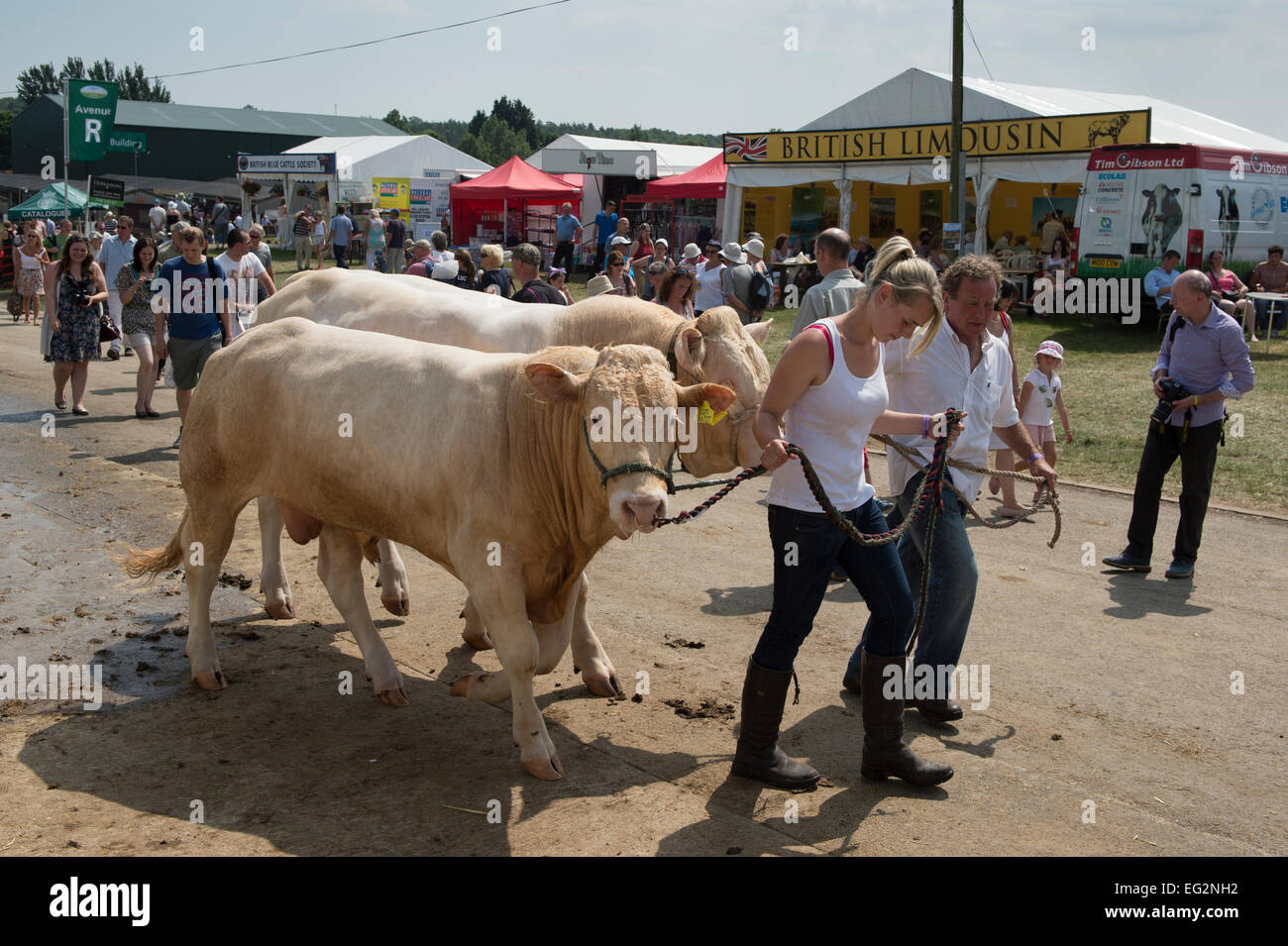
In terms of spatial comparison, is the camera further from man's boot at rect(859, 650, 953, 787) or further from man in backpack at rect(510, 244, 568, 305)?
man in backpack at rect(510, 244, 568, 305)

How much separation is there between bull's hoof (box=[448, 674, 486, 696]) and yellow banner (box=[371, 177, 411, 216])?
32729 mm

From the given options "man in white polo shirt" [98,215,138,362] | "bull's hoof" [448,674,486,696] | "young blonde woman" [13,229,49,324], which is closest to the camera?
"bull's hoof" [448,674,486,696]

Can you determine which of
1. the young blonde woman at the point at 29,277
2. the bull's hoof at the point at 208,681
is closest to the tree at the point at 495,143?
the young blonde woman at the point at 29,277

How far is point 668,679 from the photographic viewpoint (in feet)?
18.2

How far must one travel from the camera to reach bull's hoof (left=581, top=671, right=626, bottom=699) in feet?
17.5

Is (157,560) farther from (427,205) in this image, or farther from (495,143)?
(495,143)

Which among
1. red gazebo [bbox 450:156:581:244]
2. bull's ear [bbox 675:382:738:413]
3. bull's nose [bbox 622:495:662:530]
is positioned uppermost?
red gazebo [bbox 450:156:581:244]

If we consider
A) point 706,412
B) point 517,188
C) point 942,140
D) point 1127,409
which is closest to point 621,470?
point 706,412

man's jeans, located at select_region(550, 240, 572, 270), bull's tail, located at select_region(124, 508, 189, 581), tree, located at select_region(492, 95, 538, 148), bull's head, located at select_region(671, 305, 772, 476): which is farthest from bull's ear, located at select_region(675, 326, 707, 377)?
tree, located at select_region(492, 95, 538, 148)

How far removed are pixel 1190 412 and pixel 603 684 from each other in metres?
4.62

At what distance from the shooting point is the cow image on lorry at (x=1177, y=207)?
759 inches

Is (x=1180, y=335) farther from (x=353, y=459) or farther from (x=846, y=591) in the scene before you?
(x=353, y=459)
